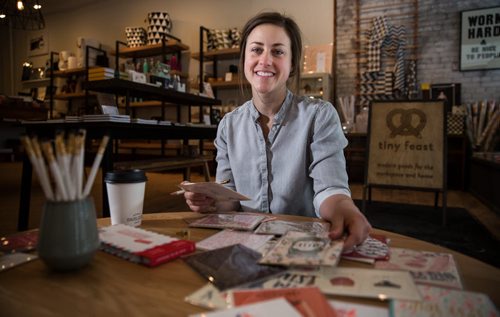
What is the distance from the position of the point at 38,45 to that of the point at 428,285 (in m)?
9.63

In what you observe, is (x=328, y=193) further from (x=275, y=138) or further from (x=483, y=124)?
(x=483, y=124)

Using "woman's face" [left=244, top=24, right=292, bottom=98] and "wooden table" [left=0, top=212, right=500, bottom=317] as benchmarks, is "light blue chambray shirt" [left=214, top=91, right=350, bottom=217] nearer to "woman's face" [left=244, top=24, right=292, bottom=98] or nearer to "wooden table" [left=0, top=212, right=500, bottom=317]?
"woman's face" [left=244, top=24, right=292, bottom=98]

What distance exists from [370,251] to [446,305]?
→ 0.20 meters

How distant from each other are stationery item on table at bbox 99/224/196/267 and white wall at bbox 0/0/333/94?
15.5ft

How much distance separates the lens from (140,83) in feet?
9.62

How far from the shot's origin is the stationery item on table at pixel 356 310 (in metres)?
0.43

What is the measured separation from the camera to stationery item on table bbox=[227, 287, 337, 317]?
0.43 meters

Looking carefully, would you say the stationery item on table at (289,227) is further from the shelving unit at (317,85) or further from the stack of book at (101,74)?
the shelving unit at (317,85)

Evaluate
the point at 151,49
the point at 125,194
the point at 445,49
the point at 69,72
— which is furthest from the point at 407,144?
the point at 69,72

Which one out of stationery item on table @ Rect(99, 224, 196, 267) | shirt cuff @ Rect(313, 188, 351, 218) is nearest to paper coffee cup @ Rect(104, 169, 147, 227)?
stationery item on table @ Rect(99, 224, 196, 267)

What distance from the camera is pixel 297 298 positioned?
0.46 metres

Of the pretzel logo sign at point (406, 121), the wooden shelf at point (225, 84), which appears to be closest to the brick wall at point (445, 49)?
the wooden shelf at point (225, 84)

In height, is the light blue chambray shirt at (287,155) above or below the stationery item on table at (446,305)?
above

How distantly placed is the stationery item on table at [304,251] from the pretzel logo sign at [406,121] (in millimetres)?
2420
